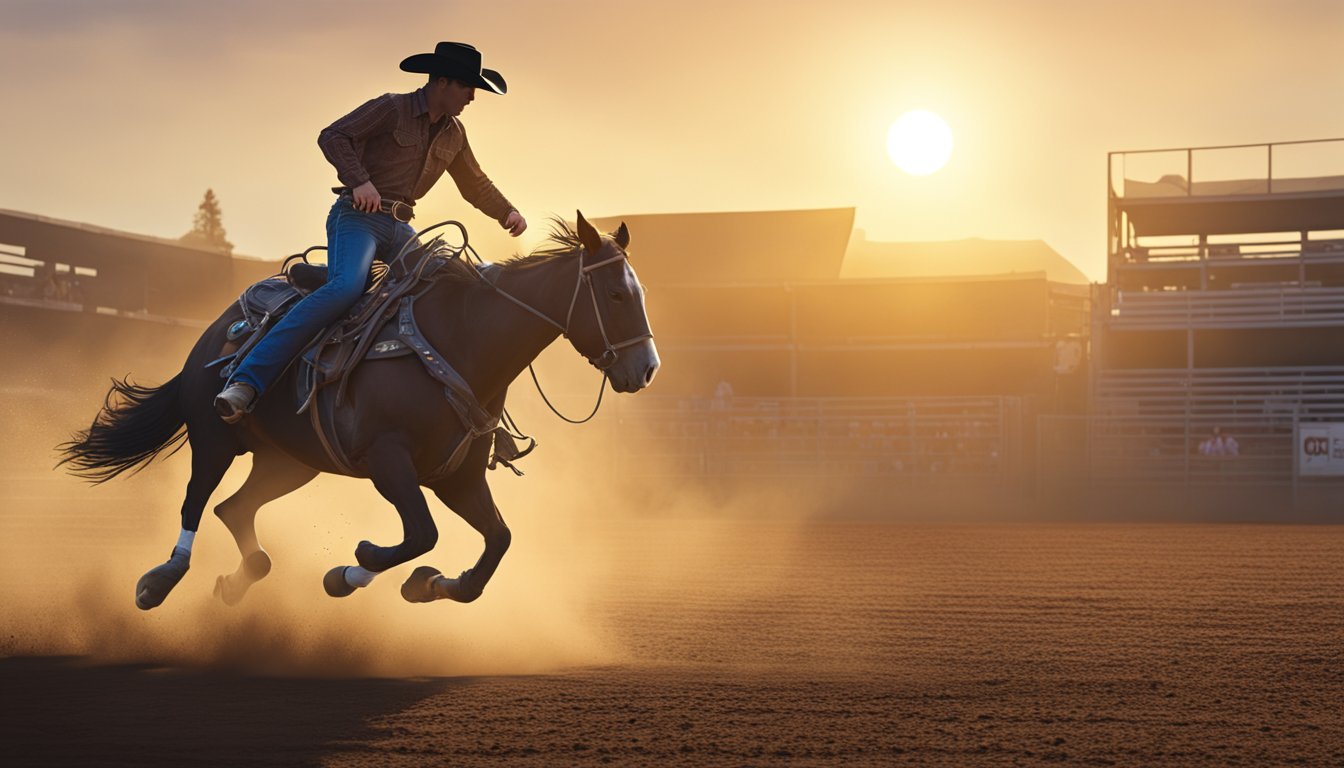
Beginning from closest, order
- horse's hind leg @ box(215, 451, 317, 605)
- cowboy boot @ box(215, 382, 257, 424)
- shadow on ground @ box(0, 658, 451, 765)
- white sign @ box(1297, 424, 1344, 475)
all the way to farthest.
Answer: shadow on ground @ box(0, 658, 451, 765), cowboy boot @ box(215, 382, 257, 424), horse's hind leg @ box(215, 451, 317, 605), white sign @ box(1297, 424, 1344, 475)

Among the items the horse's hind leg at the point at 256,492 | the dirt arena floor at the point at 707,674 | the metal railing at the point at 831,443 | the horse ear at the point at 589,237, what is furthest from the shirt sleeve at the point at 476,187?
the metal railing at the point at 831,443

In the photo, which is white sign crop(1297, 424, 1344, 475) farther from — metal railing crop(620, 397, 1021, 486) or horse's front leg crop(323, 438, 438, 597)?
horse's front leg crop(323, 438, 438, 597)

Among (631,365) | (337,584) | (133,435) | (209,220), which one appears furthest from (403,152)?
(209,220)

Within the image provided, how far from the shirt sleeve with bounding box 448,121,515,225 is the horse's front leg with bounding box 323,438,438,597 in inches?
68.9

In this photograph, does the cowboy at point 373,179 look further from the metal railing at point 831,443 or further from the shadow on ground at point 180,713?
the metal railing at point 831,443

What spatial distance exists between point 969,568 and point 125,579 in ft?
26.9

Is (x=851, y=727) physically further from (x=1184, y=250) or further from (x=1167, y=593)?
(x=1184, y=250)

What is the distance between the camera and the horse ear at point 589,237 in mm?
7113

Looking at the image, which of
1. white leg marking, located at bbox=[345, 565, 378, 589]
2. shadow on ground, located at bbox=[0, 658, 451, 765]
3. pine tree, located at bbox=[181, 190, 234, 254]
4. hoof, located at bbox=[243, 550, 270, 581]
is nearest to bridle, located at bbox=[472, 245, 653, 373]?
white leg marking, located at bbox=[345, 565, 378, 589]

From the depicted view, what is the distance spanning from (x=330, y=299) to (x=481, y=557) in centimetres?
159

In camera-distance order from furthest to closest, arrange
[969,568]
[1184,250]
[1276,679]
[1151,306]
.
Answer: [1184,250]
[1151,306]
[969,568]
[1276,679]

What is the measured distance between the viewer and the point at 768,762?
534 centimetres

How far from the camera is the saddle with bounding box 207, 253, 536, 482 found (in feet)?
24.4

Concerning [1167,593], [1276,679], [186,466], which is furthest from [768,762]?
[186,466]
